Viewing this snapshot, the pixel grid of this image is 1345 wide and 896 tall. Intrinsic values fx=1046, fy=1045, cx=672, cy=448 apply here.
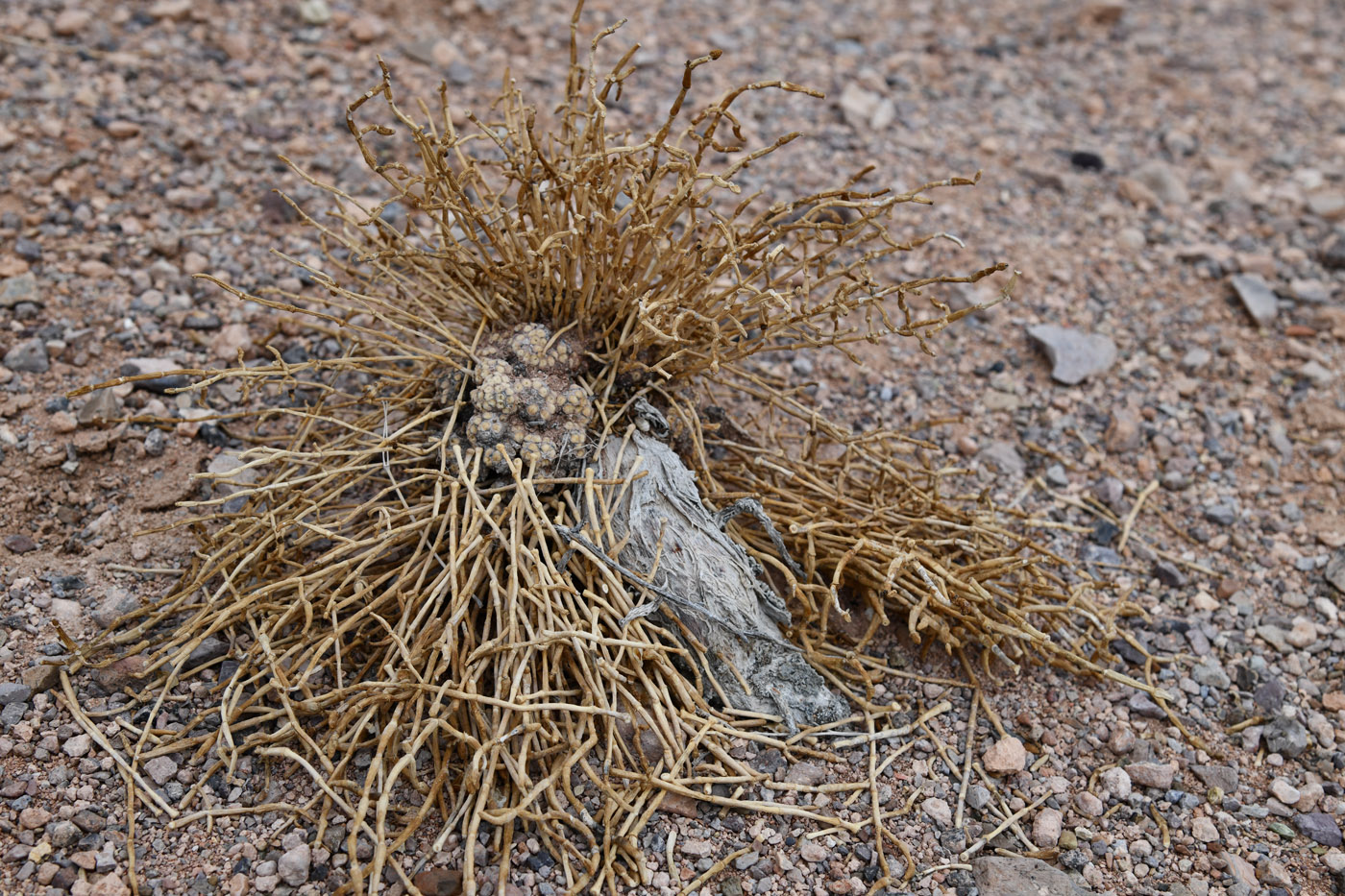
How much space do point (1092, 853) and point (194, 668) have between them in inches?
66.6

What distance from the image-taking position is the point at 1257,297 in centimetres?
315

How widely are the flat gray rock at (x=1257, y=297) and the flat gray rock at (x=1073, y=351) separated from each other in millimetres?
487

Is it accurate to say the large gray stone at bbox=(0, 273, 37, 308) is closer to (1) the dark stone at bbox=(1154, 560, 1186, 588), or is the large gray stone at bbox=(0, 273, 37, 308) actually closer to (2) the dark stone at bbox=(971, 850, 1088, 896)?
(2) the dark stone at bbox=(971, 850, 1088, 896)

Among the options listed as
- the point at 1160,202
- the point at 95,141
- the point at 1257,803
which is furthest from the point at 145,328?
the point at 1160,202

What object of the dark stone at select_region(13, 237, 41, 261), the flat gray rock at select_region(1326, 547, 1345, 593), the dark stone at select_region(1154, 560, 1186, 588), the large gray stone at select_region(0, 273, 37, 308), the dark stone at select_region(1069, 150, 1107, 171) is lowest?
the dark stone at select_region(1154, 560, 1186, 588)

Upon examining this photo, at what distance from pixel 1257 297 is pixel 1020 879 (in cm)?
214

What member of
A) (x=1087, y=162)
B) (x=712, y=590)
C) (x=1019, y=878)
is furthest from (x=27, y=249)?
(x=1087, y=162)

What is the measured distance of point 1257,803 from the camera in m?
2.03

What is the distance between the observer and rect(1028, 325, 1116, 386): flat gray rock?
289 centimetres

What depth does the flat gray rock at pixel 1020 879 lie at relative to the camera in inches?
70.1

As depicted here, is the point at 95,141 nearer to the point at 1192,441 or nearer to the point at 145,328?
the point at 145,328

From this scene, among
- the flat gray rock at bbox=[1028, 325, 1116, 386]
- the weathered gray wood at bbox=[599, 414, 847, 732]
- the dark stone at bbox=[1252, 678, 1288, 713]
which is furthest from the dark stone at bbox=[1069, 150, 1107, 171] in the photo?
the weathered gray wood at bbox=[599, 414, 847, 732]

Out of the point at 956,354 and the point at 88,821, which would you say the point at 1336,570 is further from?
the point at 88,821

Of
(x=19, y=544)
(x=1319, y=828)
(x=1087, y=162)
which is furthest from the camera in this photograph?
(x=1087, y=162)
